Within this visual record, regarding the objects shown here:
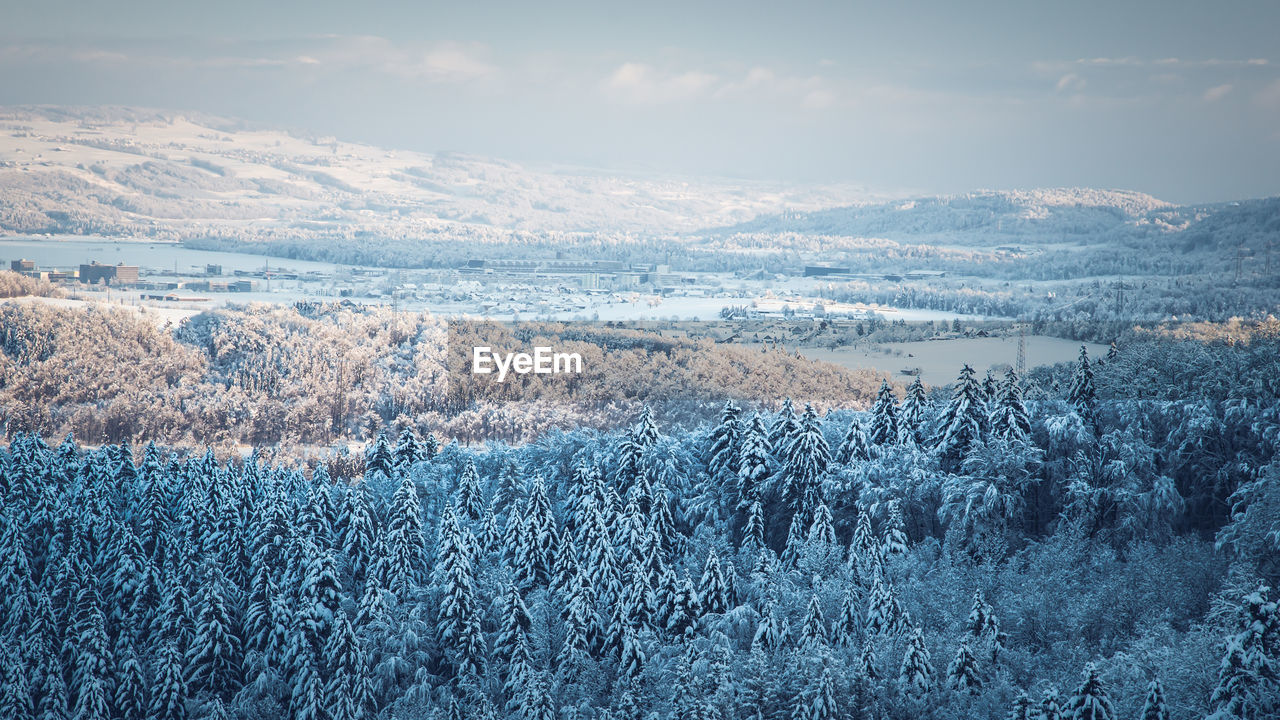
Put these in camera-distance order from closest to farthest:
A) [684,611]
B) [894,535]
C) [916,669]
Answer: [916,669], [684,611], [894,535]

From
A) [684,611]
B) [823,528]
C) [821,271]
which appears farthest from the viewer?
[821,271]

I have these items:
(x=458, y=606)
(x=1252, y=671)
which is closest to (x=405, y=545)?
(x=458, y=606)

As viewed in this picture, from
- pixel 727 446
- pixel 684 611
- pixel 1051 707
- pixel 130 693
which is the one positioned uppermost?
pixel 727 446

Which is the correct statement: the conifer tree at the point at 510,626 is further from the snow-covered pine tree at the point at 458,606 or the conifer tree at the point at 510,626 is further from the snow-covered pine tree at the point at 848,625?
the snow-covered pine tree at the point at 848,625

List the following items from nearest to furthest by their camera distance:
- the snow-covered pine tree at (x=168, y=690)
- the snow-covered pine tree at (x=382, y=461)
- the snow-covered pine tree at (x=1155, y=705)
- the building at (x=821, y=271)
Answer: the snow-covered pine tree at (x=1155, y=705), the snow-covered pine tree at (x=168, y=690), the snow-covered pine tree at (x=382, y=461), the building at (x=821, y=271)

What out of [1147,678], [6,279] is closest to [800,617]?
[1147,678]

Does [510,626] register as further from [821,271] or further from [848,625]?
[821,271]

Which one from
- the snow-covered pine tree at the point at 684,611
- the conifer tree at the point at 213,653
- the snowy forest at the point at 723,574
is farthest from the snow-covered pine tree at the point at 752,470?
the conifer tree at the point at 213,653
